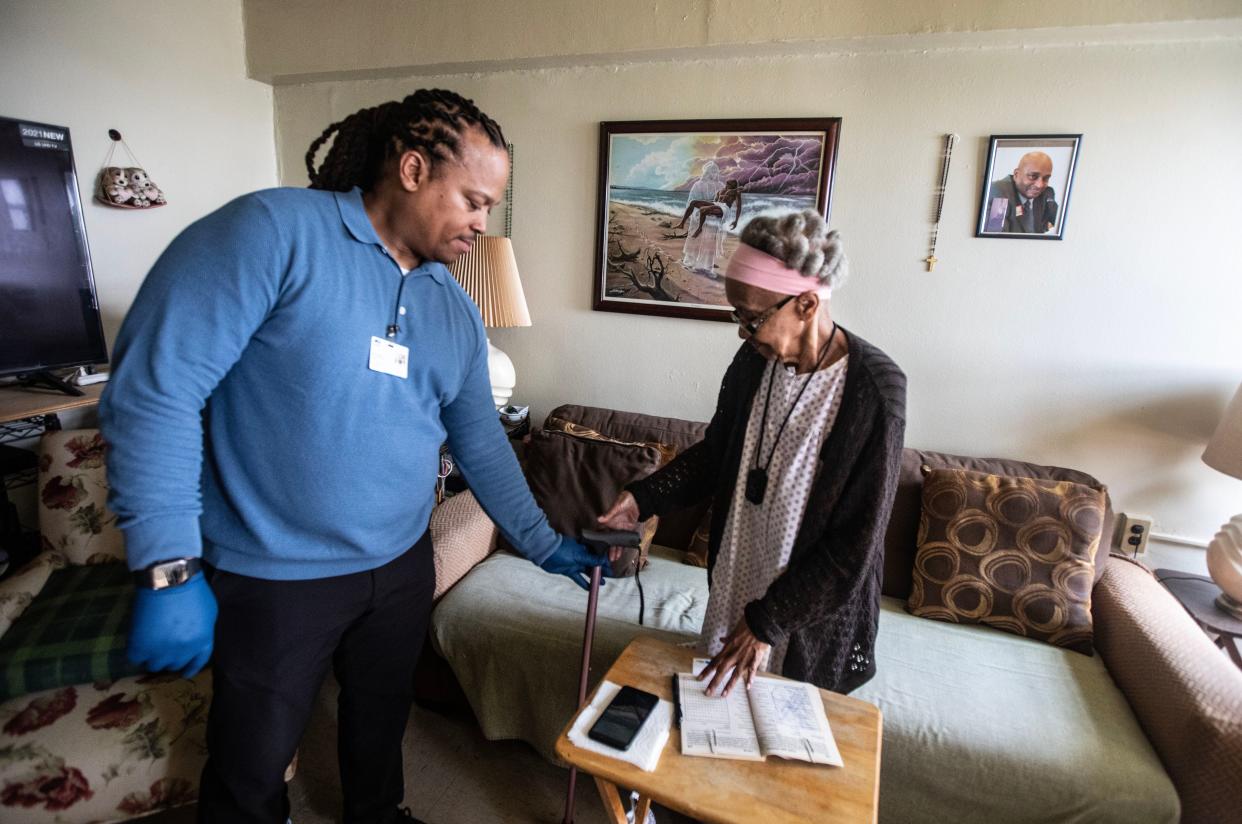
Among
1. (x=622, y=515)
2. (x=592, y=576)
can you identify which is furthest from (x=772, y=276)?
(x=592, y=576)

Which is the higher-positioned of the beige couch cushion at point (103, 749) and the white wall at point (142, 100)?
the white wall at point (142, 100)

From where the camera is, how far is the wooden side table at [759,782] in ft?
2.92

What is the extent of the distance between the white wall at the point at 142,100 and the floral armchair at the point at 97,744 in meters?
1.36

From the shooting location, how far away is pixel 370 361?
1.03 m

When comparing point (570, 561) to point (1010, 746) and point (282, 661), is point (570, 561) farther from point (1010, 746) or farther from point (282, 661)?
point (1010, 746)

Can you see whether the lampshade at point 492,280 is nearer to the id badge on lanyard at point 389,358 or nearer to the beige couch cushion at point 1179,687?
the id badge on lanyard at point 389,358

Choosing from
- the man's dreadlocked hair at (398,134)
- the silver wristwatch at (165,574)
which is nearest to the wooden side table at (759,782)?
the silver wristwatch at (165,574)

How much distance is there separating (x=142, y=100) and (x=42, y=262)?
33.4 inches

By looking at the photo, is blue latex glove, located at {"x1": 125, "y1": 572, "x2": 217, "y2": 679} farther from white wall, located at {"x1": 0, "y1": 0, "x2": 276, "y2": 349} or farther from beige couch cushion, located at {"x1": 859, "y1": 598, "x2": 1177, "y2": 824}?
white wall, located at {"x1": 0, "y1": 0, "x2": 276, "y2": 349}

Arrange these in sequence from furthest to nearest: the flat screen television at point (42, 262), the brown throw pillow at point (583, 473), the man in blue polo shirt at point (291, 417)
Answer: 1. the brown throw pillow at point (583, 473)
2. the flat screen television at point (42, 262)
3. the man in blue polo shirt at point (291, 417)

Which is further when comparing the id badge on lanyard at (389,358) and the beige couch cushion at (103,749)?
the beige couch cushion at (103,749)

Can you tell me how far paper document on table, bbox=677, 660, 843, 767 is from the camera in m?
0.98

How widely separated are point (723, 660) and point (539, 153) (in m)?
2.08

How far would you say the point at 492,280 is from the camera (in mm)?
2271
